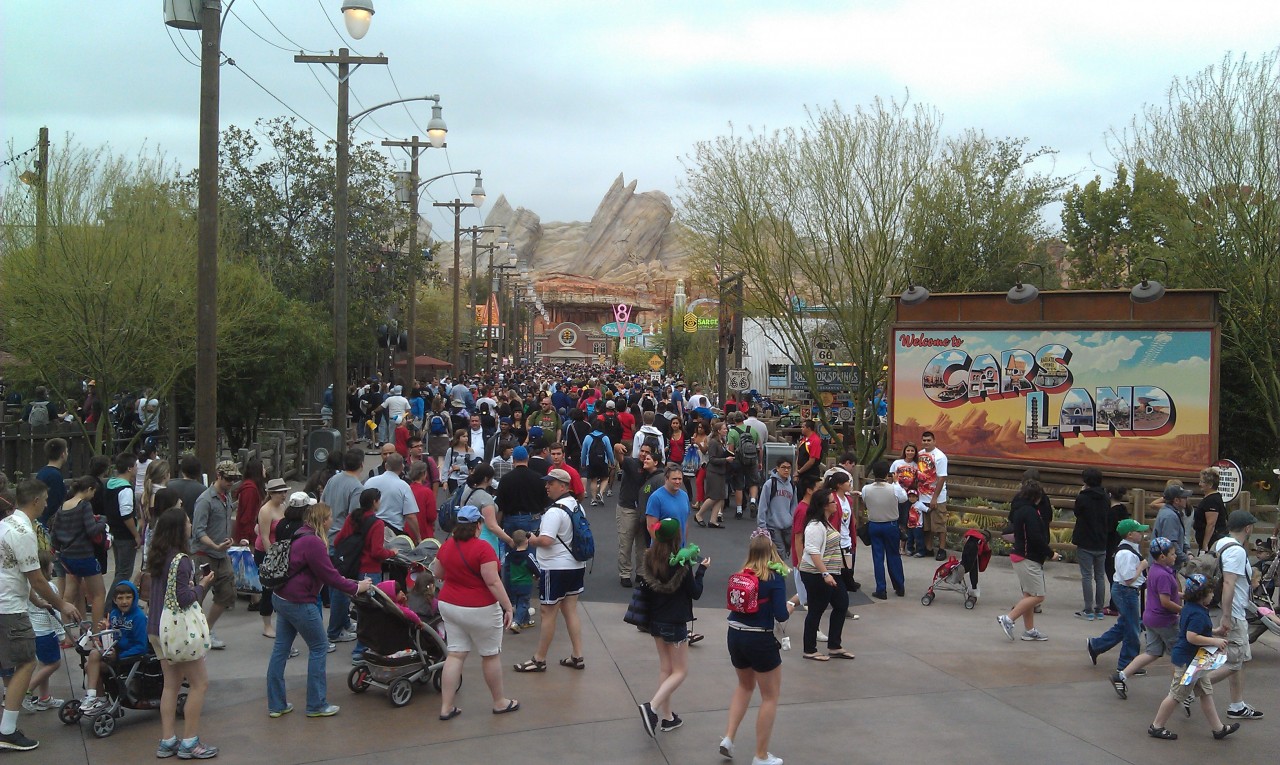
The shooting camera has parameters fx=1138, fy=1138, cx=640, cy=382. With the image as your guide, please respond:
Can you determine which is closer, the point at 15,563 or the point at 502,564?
the point at 15,563

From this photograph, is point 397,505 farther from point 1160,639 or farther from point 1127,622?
point 1160,639

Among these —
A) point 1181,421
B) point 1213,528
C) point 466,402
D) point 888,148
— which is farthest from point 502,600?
point 888,148

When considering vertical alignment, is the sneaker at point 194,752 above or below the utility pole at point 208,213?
below

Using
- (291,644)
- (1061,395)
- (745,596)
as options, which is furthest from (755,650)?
(1061,395)

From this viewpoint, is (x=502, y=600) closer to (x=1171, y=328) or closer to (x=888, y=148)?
(x=1171, y=328)

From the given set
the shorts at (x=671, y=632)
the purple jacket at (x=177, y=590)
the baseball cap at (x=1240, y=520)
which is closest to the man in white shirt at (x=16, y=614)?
the purple jacket at (x=177, y=590)

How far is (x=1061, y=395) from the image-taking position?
59.5ft

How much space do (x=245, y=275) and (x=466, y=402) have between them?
6.88m

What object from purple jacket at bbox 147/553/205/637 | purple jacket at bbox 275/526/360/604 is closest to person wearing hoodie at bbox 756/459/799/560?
purple jacket at bbox 275/526/360/604

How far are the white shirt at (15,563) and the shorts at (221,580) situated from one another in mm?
1889

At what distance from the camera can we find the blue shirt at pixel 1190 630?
7504 mm

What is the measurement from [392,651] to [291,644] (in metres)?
0.82

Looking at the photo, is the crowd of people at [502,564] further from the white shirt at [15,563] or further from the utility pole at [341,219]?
the utility pole at [341,219]

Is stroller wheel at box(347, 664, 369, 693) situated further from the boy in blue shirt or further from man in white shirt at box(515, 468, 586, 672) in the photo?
the boy in blue shirt
